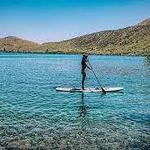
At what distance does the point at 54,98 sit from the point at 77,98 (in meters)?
→ 2.61

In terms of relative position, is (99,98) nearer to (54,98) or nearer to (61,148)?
(54,98)

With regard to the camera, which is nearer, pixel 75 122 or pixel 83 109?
pixel 75 122

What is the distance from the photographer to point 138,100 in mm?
40031

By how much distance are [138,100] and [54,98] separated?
933 cm

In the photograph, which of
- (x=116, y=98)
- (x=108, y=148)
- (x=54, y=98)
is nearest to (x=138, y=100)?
(x=116, y=98)

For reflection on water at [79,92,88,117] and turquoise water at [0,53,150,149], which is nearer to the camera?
turquoise water at [0,53,150,149]

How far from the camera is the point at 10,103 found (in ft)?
121

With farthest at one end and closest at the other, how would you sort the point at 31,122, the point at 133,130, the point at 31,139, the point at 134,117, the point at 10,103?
the point at 10,103, the point at 134,117, the point at 31,122, the point at 133,130, the point at 31,139

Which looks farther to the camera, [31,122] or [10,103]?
[10,103]

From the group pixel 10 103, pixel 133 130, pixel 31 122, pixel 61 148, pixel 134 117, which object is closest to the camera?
pixel 61 148

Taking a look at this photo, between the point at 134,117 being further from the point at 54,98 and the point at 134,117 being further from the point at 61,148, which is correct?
the point at 54,98

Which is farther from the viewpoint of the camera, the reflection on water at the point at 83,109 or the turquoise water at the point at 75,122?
the reflection on water at the point at 83,109

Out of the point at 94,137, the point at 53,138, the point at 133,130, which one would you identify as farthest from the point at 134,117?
the point at 53,138

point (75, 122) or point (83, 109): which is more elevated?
point (75, 122)
